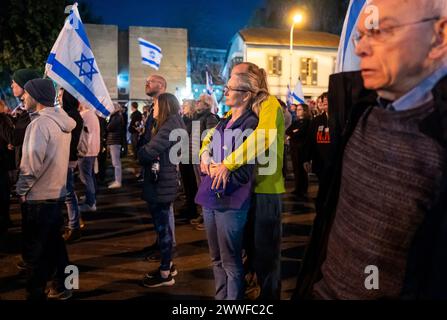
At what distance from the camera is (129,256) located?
5328mm

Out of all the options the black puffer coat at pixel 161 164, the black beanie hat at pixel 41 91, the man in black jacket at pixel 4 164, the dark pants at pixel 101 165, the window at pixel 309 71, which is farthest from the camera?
the window at pixel 309 71

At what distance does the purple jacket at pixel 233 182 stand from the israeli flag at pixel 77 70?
2.19 metres

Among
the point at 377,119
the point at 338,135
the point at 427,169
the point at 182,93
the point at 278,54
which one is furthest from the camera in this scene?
the point at 182,93

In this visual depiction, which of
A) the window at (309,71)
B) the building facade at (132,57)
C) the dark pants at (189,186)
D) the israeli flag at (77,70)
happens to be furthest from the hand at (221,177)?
the building facade at (132,57)

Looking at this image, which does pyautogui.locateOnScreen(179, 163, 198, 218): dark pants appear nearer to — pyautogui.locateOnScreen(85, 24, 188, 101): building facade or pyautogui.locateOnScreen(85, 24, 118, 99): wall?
pyautogui.locateOnScreen(85, 24, 188, 101): building facade

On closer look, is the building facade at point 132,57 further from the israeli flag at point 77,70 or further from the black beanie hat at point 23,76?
the black beanie hat at point 23,76

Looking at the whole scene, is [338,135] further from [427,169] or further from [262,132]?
[262,132]

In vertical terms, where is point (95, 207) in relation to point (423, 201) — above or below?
below

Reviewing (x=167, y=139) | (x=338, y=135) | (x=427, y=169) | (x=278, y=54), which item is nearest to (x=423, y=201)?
(x=427, y=169)

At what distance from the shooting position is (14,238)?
609 cm

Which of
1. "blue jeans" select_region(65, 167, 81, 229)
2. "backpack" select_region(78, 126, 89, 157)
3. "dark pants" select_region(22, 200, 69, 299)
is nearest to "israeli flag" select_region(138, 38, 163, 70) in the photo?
"backpack" select_region(78, 126, 89, 157)

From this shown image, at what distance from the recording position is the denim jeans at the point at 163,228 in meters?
4.34

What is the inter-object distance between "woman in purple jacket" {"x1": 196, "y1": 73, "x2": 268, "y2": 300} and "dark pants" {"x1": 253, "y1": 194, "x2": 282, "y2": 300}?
0.23 metres
